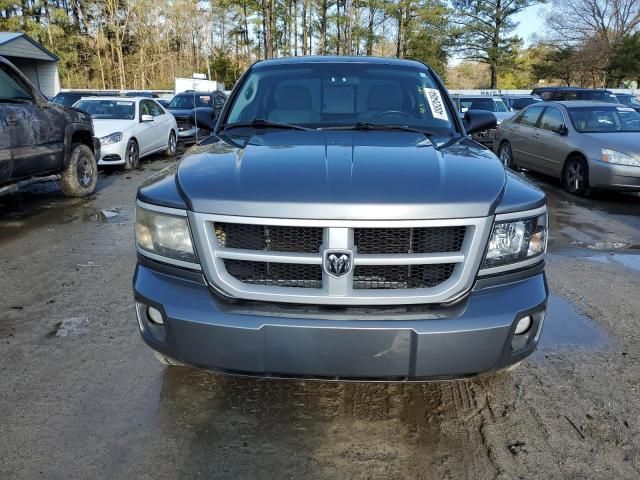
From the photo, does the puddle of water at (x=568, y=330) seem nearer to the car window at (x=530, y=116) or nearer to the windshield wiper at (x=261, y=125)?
the windshield wiper at (x=261, y=125)

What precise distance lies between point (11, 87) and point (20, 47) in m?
25.5

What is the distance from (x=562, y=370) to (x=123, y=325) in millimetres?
2875

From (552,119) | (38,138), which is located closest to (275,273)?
(38,138)

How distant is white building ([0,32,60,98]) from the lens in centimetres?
2680

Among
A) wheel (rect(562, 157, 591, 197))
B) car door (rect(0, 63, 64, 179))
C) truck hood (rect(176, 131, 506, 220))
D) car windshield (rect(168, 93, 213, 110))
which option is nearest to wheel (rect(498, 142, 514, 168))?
wheel (rect(562, 157, 591, 197))

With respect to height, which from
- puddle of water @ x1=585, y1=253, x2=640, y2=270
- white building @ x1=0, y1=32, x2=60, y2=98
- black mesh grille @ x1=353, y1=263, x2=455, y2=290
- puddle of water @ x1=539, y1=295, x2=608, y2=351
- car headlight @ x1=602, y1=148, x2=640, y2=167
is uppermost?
white building @ x1=0, y1=32, x2=60, y2=98

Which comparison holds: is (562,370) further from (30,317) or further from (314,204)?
(30,317)

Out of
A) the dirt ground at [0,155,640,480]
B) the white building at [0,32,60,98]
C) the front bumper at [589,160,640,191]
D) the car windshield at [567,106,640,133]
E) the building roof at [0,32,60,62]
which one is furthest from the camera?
the white building at [0,32,60,98]

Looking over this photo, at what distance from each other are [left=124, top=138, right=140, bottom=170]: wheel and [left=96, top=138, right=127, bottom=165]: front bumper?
14 cm

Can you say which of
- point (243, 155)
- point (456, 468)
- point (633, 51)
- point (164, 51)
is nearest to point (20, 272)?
point (243, 155)

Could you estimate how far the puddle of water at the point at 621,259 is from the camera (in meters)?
5.38

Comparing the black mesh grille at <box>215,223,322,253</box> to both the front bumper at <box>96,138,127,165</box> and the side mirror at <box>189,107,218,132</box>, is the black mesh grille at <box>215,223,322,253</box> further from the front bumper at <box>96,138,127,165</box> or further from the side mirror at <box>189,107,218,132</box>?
the front bumper at <box>96,138,127,165</box>

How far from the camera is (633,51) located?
43.2 m

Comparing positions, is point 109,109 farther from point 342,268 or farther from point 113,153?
point 342,268
